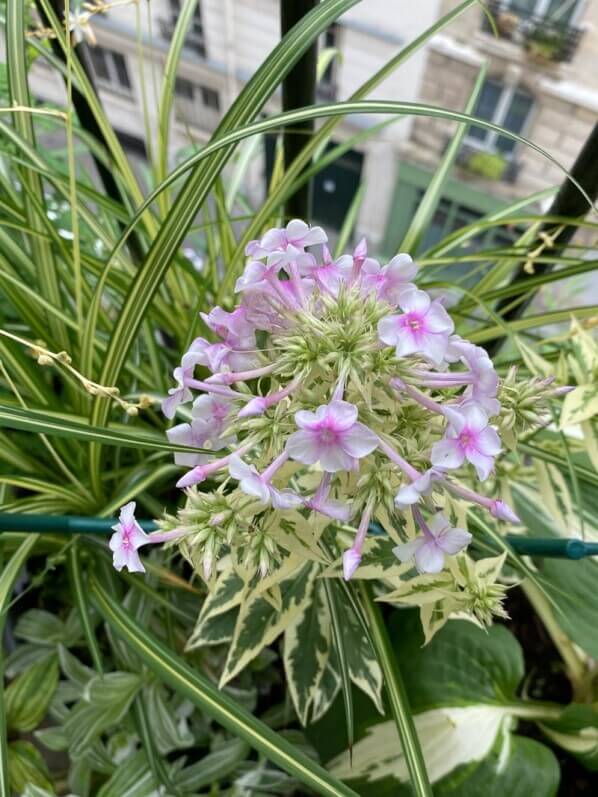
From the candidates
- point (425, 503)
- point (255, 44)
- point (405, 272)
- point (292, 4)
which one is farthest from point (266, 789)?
point (255, 44)

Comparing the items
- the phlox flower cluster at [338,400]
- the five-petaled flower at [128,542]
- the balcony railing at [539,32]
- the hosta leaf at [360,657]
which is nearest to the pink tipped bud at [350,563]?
the phlox flower cluster at [338,400]

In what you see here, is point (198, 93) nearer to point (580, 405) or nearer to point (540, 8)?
point (540, 8)

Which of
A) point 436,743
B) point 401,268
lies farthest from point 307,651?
point 401,268

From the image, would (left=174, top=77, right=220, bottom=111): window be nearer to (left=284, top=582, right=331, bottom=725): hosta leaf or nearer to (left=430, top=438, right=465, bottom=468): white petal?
(left=284, top=582, right=331, bottom=725): hosta leaf

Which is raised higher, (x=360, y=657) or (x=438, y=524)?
(x=438, y=524)

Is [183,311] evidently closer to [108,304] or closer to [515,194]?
[108,304]

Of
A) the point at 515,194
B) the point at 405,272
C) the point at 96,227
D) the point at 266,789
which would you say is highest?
the point at 405,272
